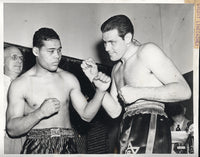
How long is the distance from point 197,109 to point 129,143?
463mm

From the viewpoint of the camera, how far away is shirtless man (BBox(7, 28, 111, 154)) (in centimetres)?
238

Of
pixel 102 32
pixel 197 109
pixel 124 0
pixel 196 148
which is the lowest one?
pixel 196 148

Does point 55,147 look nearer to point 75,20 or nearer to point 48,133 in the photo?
point 48,133

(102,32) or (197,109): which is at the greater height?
(102,32)

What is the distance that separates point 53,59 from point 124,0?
570 mm

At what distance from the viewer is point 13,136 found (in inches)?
94.3

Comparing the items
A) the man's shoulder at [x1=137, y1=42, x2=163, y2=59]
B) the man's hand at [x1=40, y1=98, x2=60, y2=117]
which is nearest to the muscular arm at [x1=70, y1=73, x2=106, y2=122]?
the man's hand at [x1=40, y1=98, x2=60, y2=117]

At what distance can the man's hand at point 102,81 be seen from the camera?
244cm

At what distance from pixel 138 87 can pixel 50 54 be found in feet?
1.85

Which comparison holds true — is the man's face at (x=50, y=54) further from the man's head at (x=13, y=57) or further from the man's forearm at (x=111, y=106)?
the man's forearm at (x=111, y=106)

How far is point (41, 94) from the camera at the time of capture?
2420 millimetres

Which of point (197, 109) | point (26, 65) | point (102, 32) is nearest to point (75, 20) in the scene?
point (102, 32)

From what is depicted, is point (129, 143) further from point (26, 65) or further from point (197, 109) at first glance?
point (26, 65)

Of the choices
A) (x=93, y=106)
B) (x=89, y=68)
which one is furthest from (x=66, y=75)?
(x=93, y=106)
